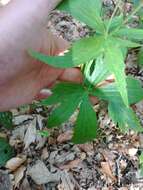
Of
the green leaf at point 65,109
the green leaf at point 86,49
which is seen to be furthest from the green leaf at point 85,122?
the green leaf at point 86,49

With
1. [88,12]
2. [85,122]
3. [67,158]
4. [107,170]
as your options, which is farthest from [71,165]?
[88,12]

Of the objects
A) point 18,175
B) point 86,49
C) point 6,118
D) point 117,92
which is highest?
point 86,49

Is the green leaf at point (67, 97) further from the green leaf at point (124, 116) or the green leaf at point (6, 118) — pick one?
the green leaf at point (6, 118)

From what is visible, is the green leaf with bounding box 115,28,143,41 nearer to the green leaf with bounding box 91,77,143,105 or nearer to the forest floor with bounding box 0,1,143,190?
the green leaf with bounding box 91,77,143,105

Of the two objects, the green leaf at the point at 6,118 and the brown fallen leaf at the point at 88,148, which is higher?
the green leaf at the point at 6,118

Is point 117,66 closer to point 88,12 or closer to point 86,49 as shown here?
point 86,49

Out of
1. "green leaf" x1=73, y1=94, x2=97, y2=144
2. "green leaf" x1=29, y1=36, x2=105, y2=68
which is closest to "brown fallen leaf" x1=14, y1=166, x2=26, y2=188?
"green leaf" x1=73, y1=94, x2=97, y2=144

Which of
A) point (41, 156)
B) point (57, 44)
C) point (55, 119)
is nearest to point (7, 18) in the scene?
point (57, 44)
